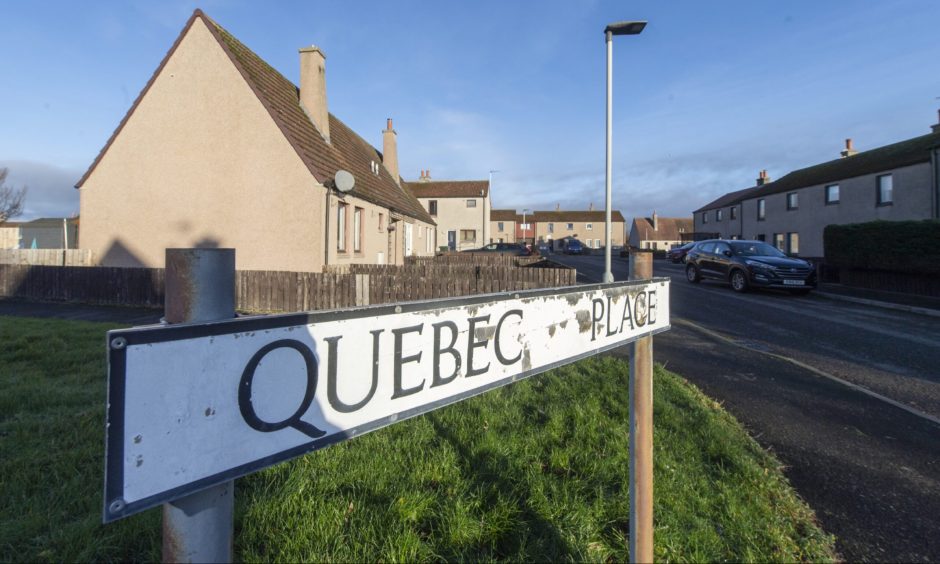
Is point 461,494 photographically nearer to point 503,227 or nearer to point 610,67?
point 610,67

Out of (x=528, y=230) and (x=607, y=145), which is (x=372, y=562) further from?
(x=528, y=230)

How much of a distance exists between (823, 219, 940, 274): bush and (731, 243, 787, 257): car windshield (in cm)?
295

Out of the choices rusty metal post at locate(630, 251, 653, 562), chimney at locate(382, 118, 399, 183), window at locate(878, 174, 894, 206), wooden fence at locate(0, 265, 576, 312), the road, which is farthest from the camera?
chimney at locate(382, 118, 399, 183)

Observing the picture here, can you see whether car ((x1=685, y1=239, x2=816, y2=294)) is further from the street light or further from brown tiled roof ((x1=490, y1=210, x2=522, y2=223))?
brown tiled roof ((x1=490, y1=210, x2=522, y2=223))

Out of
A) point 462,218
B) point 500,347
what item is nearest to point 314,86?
point 500,347

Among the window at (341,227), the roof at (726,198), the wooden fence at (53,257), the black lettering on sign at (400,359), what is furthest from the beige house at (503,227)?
the black lettering on sign at (400,359)

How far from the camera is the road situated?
2955mm

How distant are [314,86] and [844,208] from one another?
30554 mm

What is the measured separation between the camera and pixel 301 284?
12.0 metres

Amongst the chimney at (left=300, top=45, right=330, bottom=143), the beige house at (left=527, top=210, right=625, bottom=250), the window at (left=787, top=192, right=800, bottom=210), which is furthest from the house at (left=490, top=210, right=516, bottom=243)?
the chimney at (left=300, top=45, right=330, bottom=143)

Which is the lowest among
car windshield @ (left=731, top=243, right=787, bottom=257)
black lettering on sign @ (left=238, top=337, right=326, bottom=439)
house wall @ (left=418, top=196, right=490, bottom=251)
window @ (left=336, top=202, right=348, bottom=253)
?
black lettering on sign @ (left=238, top=337, right=326, bottom=439)

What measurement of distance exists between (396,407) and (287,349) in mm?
358

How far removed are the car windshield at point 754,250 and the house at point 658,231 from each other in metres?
60.8

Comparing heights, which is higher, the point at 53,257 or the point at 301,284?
the point at 53,257
